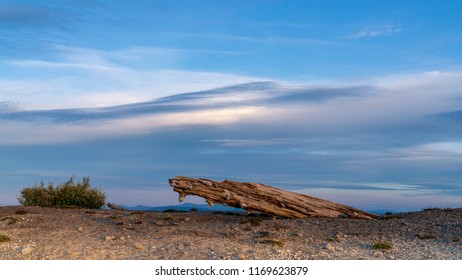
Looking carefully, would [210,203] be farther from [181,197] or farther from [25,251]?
[25,251]

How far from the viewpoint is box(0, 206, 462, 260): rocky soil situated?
60.3 ft

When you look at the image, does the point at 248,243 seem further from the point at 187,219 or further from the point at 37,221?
the point at 37,221

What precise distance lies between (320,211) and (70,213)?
1165 centimetres

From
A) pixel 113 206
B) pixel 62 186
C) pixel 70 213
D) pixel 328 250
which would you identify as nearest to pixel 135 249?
pixel 328 250

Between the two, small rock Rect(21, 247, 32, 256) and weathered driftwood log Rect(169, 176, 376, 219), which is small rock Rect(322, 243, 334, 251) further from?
small rock Rect(21, 247, 32, 256)

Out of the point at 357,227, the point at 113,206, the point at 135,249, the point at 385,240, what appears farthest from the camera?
the point at 113,206

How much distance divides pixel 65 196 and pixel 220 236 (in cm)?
1770

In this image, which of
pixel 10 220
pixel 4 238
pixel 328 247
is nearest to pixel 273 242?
pixel 328 247

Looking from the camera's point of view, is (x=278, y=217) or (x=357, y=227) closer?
(x=357, y=227)

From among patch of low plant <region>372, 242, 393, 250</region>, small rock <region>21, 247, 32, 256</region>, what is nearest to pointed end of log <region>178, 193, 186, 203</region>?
small rock <region>21, 247, 32, 256</region>

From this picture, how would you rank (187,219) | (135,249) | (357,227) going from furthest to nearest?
(187,219), (357,227), (135,249)

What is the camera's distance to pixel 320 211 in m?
26.9

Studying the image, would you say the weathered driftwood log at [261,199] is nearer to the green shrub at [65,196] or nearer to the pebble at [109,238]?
the pebble at [109,238]

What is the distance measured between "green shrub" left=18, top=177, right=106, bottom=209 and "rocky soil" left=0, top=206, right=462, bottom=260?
771 centimetres
